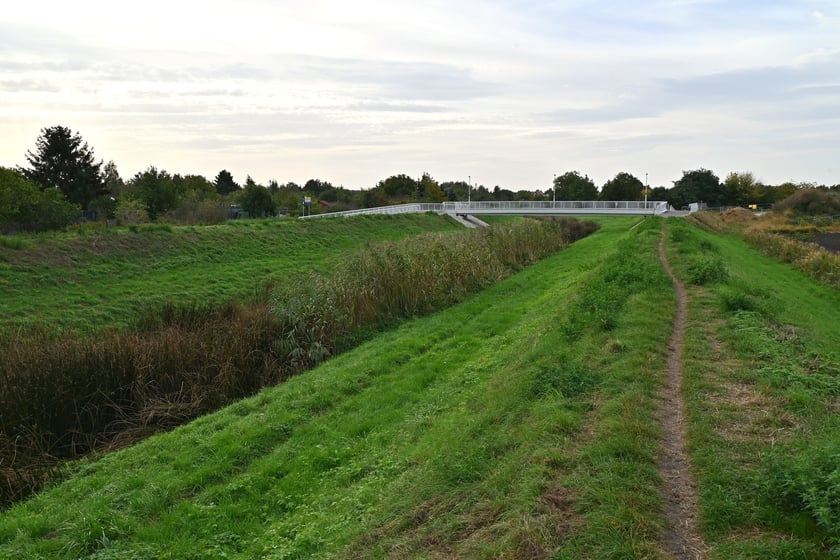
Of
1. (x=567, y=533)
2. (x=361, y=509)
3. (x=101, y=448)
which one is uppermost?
(x=567, y=533)

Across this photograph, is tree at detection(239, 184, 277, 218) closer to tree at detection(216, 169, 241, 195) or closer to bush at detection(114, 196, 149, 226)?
bush at detection(114, 196, 149, 226)

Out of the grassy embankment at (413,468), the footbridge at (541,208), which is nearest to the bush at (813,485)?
the grassy embankment at (413,468)

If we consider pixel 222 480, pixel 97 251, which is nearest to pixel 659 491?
pixel 222 480

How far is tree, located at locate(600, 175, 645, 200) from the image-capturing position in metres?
85.0

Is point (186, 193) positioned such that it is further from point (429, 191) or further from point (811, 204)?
point (811, 204)

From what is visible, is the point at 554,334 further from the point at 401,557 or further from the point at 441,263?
the point at 441,263

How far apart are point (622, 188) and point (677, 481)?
86134 millimetres

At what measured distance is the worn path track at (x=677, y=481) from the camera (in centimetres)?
424

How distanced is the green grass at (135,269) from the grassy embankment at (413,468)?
8488mm

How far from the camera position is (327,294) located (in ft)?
51.4

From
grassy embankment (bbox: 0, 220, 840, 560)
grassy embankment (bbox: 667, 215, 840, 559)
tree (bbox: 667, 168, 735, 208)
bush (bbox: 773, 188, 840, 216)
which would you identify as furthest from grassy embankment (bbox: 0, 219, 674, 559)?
tree (bbox: 667, 168, 735, 208)

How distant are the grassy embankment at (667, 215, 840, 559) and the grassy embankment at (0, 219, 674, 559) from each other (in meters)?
0.49

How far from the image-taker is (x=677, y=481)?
5.08 m

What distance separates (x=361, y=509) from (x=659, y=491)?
2805mm
